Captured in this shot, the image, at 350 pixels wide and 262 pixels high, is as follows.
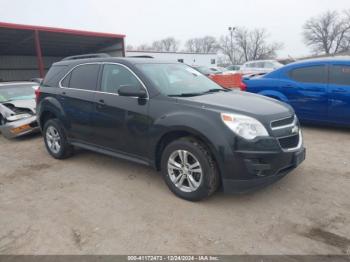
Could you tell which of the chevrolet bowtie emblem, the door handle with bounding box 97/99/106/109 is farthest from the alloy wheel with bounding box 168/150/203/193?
the door handle with bounding box 97/99/106/109

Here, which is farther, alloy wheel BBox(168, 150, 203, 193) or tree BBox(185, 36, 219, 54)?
tree BBox(185, 36, 219, 54)

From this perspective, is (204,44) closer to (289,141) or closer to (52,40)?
(52,40)

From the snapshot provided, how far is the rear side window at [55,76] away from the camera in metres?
5.48

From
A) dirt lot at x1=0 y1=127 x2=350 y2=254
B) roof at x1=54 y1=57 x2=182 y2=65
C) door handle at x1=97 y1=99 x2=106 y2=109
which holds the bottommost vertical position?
dirt lot at x1=0 y1=127 x2=350 y2=254

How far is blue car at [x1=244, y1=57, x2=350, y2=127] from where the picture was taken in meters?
6.18

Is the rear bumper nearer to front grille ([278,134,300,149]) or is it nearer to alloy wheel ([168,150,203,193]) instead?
front grille ([278,134,300,149])

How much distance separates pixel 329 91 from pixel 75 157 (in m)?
5.24

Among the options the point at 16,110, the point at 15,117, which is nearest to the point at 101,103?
the point at 15,117

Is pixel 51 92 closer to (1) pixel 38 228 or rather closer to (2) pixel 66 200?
(2) pixel 66 200

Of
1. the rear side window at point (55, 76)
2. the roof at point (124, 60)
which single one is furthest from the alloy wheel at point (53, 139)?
the roof at point (124, 60)

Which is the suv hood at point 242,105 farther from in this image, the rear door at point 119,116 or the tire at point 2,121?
the tire at point 2,121

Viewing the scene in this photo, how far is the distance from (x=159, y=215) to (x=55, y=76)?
139 inches

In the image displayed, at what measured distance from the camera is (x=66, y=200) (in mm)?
3943

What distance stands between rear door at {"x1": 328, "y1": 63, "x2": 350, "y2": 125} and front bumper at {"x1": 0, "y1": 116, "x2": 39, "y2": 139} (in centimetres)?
669
